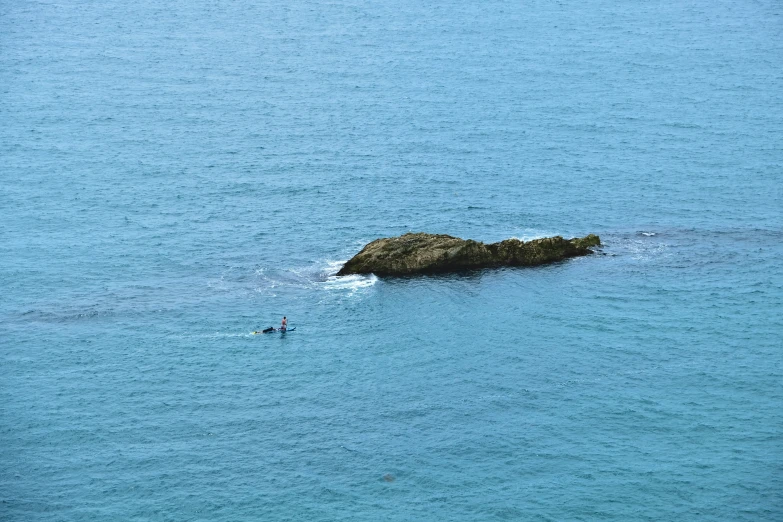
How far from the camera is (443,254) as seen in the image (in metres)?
160

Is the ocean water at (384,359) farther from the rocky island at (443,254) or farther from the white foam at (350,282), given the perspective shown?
the rocky island at (443,254)

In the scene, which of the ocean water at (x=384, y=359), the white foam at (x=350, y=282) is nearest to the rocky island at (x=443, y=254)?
the white foam at (x=350, y=282)

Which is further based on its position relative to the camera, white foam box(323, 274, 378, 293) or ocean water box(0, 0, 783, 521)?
white foam box(323, 274, 378, 293)

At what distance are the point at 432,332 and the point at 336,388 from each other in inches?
695

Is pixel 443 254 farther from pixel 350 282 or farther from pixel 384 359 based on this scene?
pixel 384 359

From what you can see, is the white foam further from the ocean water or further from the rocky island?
the rocky island

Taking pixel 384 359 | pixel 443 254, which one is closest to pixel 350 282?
pixel 443 254

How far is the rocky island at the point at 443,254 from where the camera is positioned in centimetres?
16012

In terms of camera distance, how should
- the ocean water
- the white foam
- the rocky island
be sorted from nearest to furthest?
the ocean water < the white foam < the rocky island

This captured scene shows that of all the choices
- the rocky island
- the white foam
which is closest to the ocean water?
the white foam

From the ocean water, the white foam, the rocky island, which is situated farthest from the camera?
the rocky island

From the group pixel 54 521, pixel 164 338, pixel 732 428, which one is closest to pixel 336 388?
pixel 164 338

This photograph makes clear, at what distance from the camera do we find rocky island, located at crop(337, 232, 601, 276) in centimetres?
16012

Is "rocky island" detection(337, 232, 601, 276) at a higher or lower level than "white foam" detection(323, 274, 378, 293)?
higher
